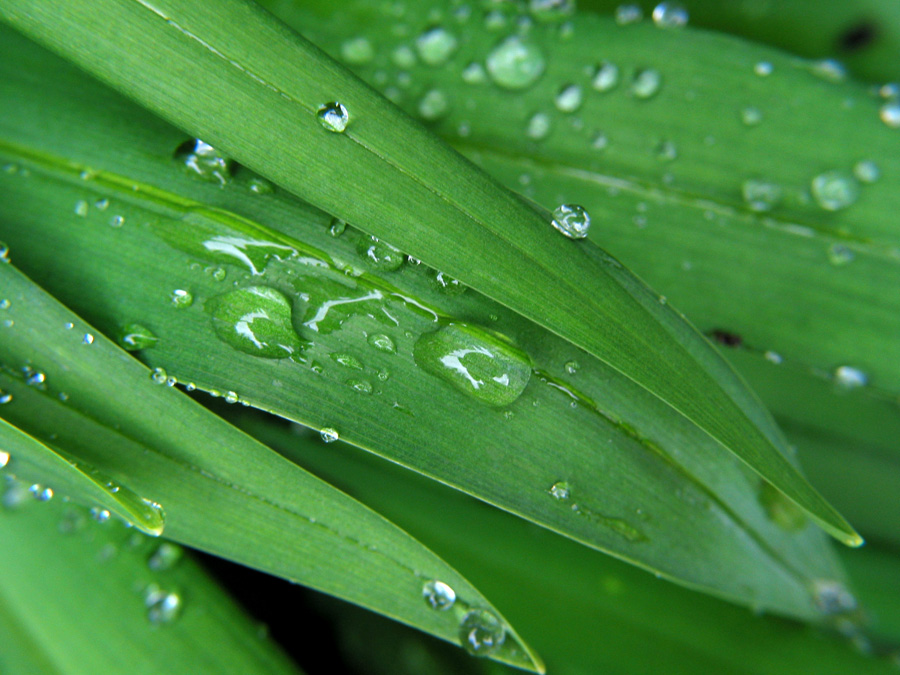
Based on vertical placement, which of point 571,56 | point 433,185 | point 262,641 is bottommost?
point 262,641

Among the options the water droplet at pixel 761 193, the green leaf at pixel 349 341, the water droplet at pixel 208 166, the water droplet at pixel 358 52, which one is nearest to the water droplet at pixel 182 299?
the green leaf at pixel 349 341

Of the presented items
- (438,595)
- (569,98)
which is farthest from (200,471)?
(569,98)

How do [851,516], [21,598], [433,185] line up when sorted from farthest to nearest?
[851,516] < [21,598] < [433,185]

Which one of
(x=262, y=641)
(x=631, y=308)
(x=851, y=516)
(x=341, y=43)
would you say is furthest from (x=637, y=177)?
(x=262, y=641)

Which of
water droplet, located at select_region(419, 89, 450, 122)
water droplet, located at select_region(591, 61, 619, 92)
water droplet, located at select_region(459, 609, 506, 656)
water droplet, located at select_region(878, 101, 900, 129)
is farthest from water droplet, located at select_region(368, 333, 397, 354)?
water droplet, located at select_region(878, 101, 900, 129)

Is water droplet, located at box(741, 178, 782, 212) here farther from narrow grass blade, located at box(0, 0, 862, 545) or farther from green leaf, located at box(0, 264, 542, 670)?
green leaf, located at box(0, 264, 542, 670)

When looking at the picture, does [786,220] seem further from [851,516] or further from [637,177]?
[851,516]

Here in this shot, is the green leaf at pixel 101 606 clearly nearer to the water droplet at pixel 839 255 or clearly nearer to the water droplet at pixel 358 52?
the water droplet at pixel 358 52
